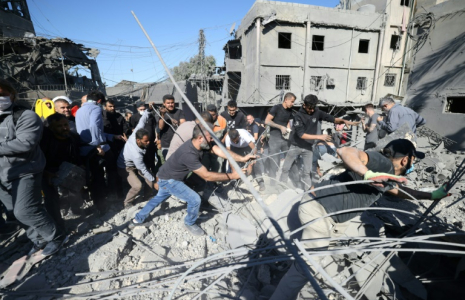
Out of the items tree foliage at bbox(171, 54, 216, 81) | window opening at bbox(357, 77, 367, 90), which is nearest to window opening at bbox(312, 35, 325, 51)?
window opening at bbox(357, 77, 367, 90)

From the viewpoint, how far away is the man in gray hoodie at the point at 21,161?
7.67 feet

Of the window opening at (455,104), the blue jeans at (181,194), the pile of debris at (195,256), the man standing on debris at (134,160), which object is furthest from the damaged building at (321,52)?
the blue jeans at (181,194)

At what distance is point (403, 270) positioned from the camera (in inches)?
92.7

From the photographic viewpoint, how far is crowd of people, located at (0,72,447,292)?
2180mm

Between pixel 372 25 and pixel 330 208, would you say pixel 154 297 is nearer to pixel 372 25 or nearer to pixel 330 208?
pixel 330 208

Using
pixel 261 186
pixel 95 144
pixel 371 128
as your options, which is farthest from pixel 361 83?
pixel 95 144

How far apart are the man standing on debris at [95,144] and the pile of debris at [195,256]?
1.60ft

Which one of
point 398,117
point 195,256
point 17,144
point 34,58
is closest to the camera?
point 17,144

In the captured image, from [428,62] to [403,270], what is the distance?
38.7ft

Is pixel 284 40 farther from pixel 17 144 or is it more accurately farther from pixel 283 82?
pixel 17 144

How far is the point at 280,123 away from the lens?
16.0 ft

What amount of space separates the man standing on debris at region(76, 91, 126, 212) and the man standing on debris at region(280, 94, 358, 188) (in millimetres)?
3624

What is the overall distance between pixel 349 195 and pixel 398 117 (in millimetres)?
3316

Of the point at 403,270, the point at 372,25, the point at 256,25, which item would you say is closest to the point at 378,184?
the point at 403,270
